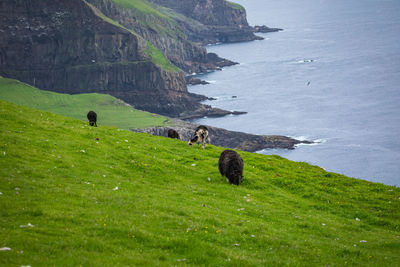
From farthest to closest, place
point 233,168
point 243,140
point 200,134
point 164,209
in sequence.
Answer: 1. point 243,140
2. point 200,134
3. point 233,168
4. point 164,209

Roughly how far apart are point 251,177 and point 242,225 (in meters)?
10.8

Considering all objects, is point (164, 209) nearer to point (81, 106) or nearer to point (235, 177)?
point (235, 177)

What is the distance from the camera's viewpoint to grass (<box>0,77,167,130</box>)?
142 m

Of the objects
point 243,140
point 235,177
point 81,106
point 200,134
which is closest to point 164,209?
point 235,177

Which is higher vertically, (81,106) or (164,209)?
(81,106)

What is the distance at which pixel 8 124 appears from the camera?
30750 mm

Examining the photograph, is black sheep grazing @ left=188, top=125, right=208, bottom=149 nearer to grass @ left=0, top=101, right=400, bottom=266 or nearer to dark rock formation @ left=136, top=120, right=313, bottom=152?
grass @ left=0, top=101, right=400, bottom=266

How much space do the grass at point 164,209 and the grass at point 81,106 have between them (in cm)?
10598

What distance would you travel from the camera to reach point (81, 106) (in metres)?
158

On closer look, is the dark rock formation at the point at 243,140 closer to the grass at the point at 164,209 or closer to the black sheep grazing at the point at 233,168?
the grass at the point at 164,209

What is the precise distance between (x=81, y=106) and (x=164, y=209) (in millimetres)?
145947

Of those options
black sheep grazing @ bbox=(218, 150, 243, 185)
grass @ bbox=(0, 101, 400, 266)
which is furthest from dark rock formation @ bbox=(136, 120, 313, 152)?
black sheep grazing @ bbox=(218, 150, 243, 185)

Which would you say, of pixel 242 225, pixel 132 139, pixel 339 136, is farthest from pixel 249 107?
pixel 242 225

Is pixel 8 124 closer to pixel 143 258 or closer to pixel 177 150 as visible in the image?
pixel 177 150
